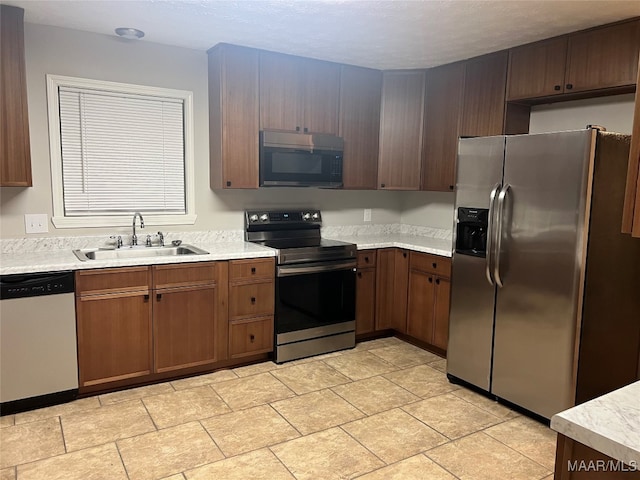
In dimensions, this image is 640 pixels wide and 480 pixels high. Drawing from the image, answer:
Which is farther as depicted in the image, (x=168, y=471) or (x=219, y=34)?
(x=219, y=34)

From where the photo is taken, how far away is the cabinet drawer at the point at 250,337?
362 centimetres

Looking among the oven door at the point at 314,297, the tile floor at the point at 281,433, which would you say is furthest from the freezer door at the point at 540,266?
the oven door at the point at 314,297

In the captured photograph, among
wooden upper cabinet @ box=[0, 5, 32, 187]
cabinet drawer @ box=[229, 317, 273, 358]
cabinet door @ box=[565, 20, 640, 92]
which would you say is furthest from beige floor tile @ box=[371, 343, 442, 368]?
wooden upper cabinet @ box=[0, 5, 32, 187]

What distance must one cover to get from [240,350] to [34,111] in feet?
7.18

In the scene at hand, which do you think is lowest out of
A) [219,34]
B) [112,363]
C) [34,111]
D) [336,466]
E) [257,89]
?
[336,466]

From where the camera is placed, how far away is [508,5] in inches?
108

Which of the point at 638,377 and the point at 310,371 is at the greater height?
the point at 638,377

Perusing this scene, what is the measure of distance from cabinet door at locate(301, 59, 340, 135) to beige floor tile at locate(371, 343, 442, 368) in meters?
1.91

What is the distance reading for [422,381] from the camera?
11.6 ft

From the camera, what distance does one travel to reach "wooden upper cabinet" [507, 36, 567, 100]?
3311mm

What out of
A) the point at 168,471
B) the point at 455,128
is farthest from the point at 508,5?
the point at 168,471

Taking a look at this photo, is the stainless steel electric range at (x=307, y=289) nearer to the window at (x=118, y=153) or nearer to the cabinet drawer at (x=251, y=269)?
the cabinet drawer at (x=251, y=269)

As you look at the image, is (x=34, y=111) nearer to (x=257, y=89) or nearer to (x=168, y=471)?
(x=257, y=89)

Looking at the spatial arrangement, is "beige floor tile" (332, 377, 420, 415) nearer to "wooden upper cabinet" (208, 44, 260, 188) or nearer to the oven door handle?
the oven door handle
